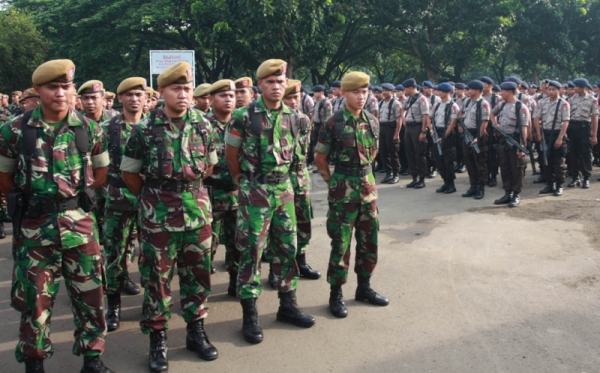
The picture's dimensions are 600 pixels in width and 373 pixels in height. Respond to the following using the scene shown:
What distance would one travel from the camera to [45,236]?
10.8ft

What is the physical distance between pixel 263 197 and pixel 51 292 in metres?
1.56

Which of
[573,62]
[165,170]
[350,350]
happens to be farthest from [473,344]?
[573,62]

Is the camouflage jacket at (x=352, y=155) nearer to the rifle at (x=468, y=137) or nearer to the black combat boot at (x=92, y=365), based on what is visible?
the black combat boot at (x=92, y=365)

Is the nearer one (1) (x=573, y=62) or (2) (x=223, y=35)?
(2) (x=223, y=35)

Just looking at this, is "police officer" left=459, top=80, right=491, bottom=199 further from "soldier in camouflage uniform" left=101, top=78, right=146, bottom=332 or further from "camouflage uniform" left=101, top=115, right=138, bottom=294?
"camouflage uniform" left=101, top=115, right=138, bottom=294

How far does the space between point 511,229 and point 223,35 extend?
608 inches

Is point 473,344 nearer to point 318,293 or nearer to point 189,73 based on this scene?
point 318,293

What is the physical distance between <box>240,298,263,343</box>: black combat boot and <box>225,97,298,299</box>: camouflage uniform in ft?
0.20

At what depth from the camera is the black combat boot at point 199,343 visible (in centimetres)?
382

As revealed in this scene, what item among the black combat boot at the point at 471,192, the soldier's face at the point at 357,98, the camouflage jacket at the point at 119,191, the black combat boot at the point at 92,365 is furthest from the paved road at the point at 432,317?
the black combat boot at the point at 471,192

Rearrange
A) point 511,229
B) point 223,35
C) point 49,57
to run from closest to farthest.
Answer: point 511,229, point 223,35, point 49,57

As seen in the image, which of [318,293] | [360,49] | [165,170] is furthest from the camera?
[360,49]

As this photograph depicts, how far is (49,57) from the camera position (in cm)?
2266

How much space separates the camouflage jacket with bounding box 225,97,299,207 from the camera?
13.6 ft
